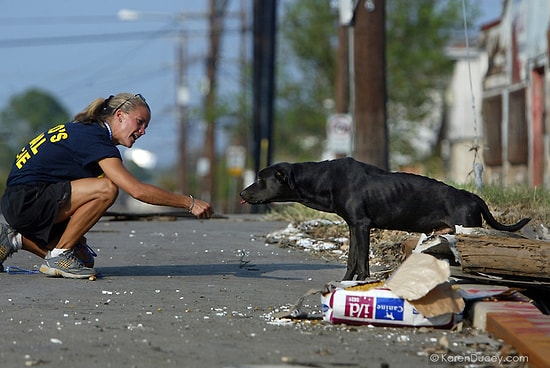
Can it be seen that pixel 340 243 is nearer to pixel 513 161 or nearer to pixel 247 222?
pixel 247 222

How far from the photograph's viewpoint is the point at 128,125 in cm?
838

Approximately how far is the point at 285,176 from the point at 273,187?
0.16m

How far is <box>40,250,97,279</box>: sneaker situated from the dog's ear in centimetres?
157

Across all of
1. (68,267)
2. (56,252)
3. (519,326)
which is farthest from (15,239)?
(519,326)

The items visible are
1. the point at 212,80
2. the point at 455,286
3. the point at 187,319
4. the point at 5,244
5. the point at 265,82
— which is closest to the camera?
the point at 187,319

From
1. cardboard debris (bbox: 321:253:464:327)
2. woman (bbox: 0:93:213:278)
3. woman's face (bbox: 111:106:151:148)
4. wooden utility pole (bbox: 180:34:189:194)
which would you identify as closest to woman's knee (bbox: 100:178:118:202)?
woman (bbox: 0:93:213:278)

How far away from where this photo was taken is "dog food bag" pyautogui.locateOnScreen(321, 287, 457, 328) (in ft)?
20.8

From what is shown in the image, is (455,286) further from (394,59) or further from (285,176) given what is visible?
(394,59)

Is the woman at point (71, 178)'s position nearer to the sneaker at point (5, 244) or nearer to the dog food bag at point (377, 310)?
the sneaker at point (5, 244)

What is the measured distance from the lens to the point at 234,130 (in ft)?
191

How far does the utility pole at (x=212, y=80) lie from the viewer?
158 ft

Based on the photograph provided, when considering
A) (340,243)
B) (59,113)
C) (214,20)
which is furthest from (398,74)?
(59,113)

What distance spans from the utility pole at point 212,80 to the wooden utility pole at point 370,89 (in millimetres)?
30809

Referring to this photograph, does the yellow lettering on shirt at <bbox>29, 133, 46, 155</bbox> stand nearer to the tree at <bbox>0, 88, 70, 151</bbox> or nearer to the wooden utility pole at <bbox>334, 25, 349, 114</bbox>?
the wooden utility pole at <bbox>334, 25, 349, 114</bbox>
